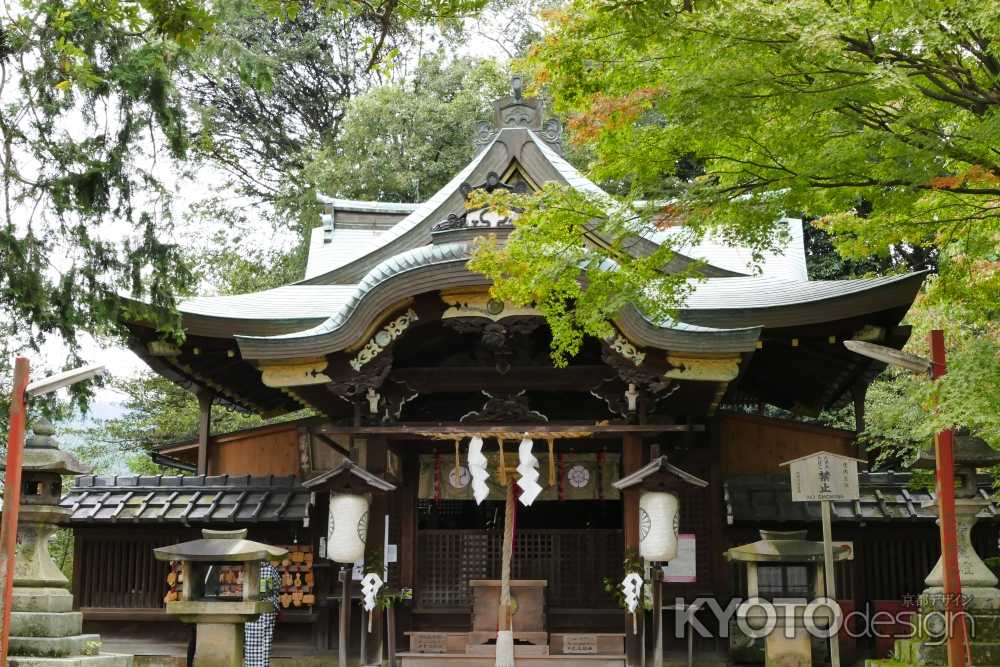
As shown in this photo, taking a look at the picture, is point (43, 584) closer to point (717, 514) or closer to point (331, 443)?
point (331, 443)

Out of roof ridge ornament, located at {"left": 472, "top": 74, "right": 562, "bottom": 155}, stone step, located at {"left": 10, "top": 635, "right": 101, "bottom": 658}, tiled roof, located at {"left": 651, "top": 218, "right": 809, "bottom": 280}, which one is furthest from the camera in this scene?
roof ridge ornament, located at {"left": 472, "top": 74, "right": 562, "bottom": 155}

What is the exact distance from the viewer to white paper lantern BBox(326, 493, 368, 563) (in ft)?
36.1

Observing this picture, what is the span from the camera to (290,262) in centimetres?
2645

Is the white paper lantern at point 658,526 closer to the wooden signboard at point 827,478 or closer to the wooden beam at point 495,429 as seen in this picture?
the wooden beam at point 495,429

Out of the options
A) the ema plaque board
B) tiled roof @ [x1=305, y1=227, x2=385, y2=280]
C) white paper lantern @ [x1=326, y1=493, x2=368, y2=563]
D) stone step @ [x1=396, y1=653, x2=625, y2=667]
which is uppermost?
tiled roof @ [x1=305, y1=227, x2=385, y2=280]

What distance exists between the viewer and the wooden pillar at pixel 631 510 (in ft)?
36.2

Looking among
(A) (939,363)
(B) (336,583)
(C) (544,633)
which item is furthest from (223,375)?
(A) (939,363)

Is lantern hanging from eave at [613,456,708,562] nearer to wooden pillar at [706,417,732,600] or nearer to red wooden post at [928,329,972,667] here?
wooden pillar at [706,417,732,600]

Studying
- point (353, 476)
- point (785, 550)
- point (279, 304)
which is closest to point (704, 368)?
point (785, 550)

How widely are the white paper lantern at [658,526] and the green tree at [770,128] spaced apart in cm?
208

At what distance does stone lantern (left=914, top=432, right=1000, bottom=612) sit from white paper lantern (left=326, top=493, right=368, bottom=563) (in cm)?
541

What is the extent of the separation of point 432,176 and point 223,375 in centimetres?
1267

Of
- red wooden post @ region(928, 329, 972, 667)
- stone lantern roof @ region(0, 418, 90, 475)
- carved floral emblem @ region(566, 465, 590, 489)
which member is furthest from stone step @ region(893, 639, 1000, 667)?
→ stone lantern roof @ region(0, 418, 90, 475)

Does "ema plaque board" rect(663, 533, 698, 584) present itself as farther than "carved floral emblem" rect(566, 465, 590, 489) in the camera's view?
No
